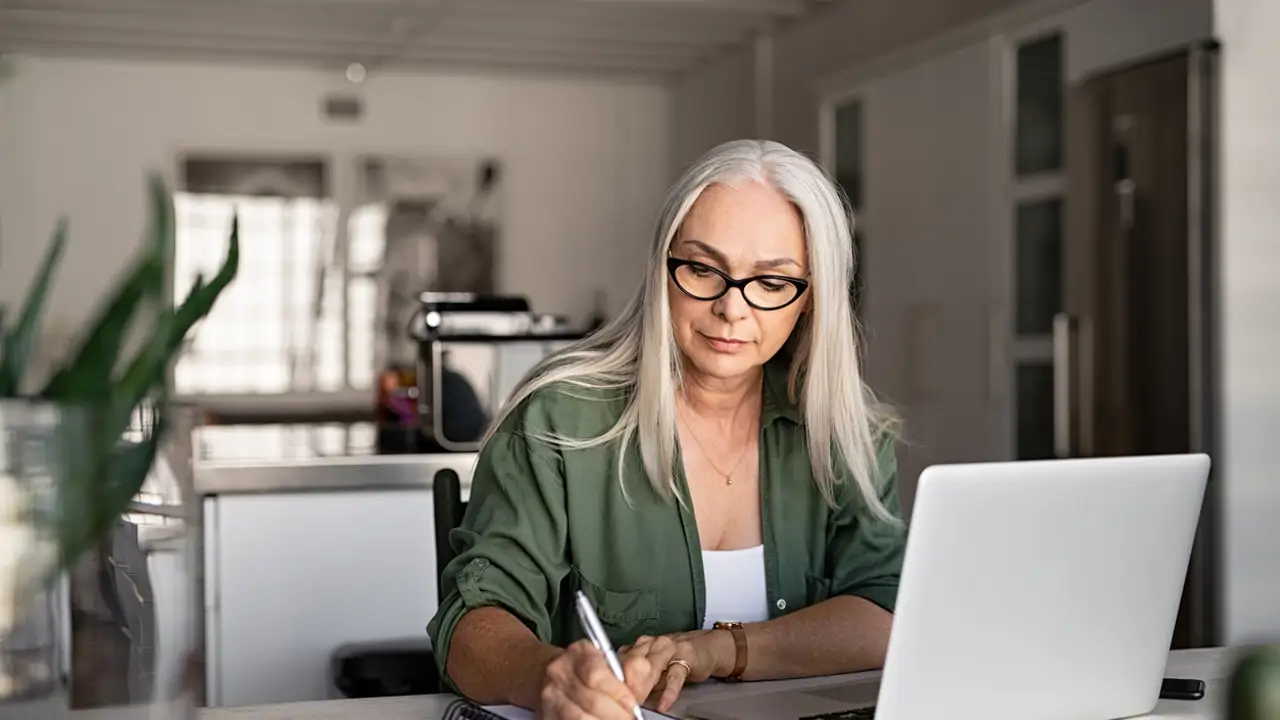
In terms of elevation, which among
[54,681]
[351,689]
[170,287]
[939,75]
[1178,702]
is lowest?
[351,689]

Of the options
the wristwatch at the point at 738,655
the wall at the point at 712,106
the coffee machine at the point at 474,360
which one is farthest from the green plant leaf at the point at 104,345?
the wall at the point at 712,106

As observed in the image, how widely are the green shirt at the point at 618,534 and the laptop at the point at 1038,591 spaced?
37 centimetres

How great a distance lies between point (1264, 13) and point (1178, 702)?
258 centimetres

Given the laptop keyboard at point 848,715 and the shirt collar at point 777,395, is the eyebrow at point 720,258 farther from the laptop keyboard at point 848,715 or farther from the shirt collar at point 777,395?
the laptop keyboard at point 848,715

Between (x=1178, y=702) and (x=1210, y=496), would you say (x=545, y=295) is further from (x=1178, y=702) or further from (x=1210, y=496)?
(x=1178, y=702)

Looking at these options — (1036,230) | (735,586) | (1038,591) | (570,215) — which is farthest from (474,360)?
(570,215)

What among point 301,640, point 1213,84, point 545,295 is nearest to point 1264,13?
point 1213,84

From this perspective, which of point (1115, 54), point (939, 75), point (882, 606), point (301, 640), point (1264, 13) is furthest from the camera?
point (939, 75)

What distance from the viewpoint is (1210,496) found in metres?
3.56

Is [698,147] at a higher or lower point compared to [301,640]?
higher

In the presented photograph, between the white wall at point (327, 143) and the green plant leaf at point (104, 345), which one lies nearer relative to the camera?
the green plant leaf at point (104, 345)

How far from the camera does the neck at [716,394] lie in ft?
5.75

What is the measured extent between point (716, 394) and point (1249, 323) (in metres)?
2.23

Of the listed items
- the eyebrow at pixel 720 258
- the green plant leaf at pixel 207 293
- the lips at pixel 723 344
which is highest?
the eyebrow at pixel 720 258
